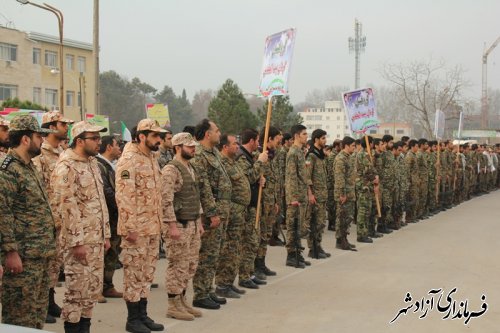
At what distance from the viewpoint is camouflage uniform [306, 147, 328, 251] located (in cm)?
1059

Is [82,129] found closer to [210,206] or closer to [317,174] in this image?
[210,206]

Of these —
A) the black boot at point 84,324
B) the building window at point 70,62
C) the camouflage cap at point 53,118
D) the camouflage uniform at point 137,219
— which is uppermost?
the building window at point 70,62

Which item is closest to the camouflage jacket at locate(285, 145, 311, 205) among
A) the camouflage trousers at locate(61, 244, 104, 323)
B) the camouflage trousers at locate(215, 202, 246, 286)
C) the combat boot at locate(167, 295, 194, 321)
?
the camouflage trousers at locate(215, 202, 246, 286)

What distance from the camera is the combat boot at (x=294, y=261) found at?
988cm

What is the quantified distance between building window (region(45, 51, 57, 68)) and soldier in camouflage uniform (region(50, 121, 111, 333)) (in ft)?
144

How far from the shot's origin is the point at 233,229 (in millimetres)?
7699

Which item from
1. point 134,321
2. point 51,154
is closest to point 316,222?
point 134,321

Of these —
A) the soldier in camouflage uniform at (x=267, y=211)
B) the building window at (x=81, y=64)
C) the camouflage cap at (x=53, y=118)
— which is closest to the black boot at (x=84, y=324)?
the camouflage cap at (x=53, y=118)

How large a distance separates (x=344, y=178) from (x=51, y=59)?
40.2 meters

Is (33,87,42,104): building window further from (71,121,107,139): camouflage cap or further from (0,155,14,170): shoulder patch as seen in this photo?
(0,155,14,170): shoulder patch

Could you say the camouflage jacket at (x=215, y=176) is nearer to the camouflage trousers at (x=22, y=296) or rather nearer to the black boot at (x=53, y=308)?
the black boot at (x=53, y=308)

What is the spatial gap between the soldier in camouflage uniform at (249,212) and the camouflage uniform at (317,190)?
7.66ft

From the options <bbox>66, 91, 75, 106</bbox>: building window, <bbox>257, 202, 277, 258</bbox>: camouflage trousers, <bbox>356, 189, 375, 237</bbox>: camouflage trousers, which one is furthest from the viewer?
<bbox>66, 91, 75, 106</bbox>: building window

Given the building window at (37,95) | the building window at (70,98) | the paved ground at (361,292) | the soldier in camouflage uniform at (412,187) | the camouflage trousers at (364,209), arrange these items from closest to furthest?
the paved ground at (361,292)
the camouflage trousers at (364,209)
the soldier in camouflage uniform at (412,187)
the building window at (37,95)
the building window at (70,98)
